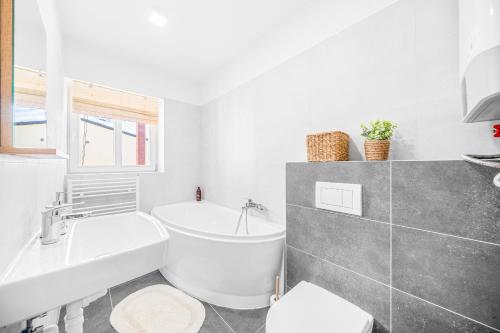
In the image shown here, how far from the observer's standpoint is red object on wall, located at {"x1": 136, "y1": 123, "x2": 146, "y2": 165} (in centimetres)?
271

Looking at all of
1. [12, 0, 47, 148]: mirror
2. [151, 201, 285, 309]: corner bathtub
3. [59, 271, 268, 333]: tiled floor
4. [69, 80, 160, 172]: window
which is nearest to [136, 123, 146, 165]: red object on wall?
[69, 80, 160, 172]: window

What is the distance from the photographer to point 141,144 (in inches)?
107

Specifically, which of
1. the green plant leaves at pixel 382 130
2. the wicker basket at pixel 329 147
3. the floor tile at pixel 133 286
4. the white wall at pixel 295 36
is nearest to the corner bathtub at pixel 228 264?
the floor tile at pixel 133 286

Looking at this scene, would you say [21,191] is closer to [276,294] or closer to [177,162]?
[276,294]

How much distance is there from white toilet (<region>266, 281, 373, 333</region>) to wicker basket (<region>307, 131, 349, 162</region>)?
795 mm

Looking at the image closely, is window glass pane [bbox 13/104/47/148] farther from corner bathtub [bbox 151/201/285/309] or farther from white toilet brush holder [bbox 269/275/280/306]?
white toilet brush holder [bbox 269/275/280/306]

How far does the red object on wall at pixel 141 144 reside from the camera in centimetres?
271

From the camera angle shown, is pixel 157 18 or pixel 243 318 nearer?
pixel 243 318

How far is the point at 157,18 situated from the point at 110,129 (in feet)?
4.75

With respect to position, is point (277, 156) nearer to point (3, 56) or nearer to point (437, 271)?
point (437, 271)

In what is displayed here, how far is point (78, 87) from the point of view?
2.19 m

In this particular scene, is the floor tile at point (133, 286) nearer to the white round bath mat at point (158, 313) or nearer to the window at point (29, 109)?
the white round bath mat at point (158, 313)

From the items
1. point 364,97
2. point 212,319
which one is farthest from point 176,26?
point 212,319

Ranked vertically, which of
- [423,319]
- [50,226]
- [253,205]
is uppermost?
[50,226]
